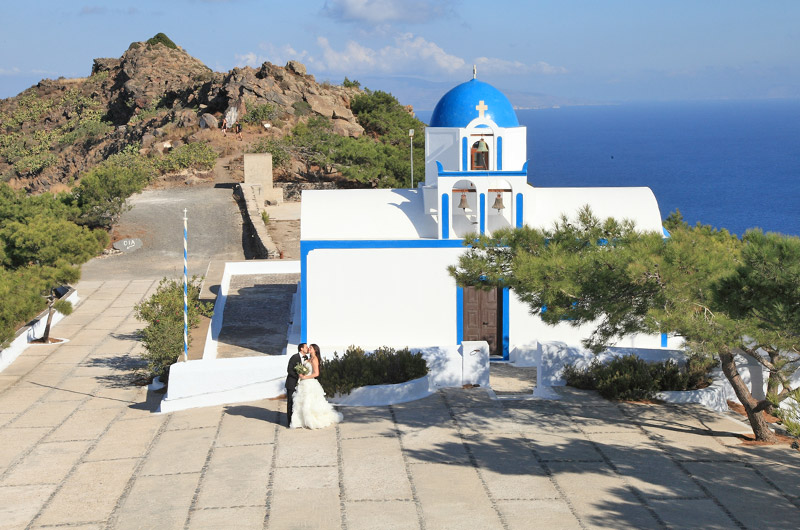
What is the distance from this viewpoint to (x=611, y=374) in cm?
1448

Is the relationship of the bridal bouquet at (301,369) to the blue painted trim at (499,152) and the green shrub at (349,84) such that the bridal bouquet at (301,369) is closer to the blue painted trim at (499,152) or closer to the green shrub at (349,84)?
the blue painted trim at (499,152)

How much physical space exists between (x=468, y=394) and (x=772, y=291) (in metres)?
6.61

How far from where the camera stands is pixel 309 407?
1266 cm

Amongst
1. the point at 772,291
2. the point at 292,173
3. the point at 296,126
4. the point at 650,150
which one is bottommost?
the point at 772,291

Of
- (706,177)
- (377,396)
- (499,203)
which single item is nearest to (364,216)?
(499,203)

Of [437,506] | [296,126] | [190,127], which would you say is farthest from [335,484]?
[190,127]

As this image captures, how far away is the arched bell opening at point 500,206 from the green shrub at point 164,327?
19.9 feet

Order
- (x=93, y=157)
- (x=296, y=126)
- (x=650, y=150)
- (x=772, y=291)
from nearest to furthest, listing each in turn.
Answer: (x=772, y=291) → (x=296, y=126) → (x=93, y=157) → (x=650, y=150)

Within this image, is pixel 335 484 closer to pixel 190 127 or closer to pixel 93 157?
pixel 190 127

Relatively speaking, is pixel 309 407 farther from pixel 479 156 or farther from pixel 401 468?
pixel 479 156

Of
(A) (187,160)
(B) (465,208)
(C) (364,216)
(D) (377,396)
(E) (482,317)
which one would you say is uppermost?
(A) (187,160)

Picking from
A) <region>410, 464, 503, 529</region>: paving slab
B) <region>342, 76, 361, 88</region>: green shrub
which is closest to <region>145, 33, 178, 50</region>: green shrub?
<region>342, 76, 361, 88</region>: green shrub

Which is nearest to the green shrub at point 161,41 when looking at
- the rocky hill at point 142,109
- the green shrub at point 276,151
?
the rocky hill at point 142,109

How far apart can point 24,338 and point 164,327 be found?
5307 millimetres
